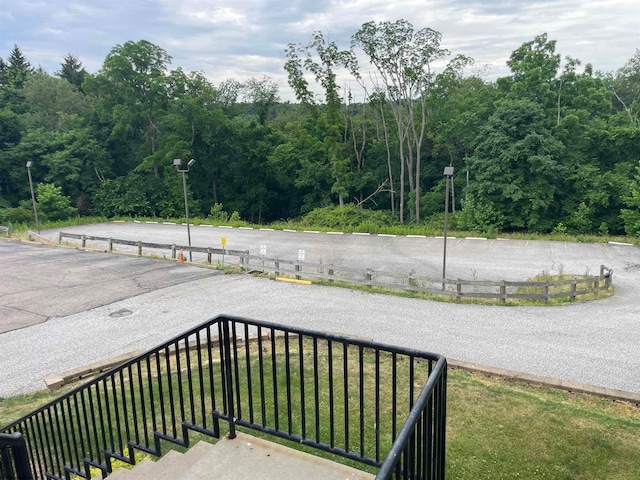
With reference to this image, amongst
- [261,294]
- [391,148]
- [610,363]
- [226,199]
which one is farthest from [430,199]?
[610,363]

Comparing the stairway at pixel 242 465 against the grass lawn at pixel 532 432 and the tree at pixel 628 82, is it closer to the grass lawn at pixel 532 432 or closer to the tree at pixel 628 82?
the grass lawn at pixel 532 432

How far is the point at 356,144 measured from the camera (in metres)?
42.1

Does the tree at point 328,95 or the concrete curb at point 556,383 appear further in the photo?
the tree at point 328,95

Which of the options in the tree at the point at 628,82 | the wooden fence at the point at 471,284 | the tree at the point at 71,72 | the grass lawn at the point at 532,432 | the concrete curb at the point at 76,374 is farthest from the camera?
the tree at the point at 71,72

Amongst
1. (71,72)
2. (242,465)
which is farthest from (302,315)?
(71,72)

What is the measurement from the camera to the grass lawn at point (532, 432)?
15.2ft

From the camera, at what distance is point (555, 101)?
32.4 m

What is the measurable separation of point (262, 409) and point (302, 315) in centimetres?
781

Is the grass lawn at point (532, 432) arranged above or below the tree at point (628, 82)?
below

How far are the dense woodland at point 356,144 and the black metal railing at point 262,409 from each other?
24.4 meters

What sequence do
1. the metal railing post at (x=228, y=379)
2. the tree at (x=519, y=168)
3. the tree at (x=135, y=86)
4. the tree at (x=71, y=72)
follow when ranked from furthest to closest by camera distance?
the tree at (x=71, y=72), the tree at (x=135, y=86), the tree at (x=519, y=168), the metal railing post at (x=228, y=379)

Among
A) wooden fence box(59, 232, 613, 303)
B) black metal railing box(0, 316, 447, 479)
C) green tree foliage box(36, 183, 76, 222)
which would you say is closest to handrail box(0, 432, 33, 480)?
black metal railing box(0, 316, 447, 479)

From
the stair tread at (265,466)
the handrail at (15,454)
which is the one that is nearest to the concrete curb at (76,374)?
the stair tread at (265,466)

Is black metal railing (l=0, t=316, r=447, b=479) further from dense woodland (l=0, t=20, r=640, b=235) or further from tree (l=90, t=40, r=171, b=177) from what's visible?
tree (l=90, t=40, r=171, b=177)
